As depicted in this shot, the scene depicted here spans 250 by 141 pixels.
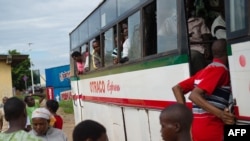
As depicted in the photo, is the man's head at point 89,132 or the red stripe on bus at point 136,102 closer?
the man's head at point 89,132

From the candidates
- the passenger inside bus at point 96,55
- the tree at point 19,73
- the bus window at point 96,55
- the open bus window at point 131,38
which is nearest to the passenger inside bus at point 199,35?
the open bus window at point 131,38

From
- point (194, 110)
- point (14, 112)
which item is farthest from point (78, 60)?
point (14, 112)

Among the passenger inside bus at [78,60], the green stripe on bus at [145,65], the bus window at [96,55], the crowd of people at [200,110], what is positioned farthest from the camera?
the passenger inside bus at [78,60]

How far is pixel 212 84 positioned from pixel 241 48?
1.30ft

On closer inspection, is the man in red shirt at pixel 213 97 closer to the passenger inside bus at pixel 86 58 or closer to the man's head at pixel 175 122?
the man's head at pixel 175 122

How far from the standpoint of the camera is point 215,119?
4.22 metres

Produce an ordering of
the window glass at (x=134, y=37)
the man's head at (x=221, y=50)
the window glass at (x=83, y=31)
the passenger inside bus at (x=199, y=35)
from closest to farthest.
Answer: the man's head at (x=221, y=50) < the passenger inside bus at (x=199, y=35) < the window glass at (x=134, y=37) < the window glass at (x=83, y=31)

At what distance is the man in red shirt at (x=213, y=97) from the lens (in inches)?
A: 163

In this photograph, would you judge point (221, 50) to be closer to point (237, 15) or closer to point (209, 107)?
point (237, 15)

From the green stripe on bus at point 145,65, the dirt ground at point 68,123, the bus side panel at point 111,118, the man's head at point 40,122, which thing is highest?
the green stripe on bus at point 145,65

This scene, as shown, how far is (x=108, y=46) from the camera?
8742 mm

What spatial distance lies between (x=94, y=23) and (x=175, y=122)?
7363mm

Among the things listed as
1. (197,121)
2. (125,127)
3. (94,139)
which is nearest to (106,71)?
(125,127)

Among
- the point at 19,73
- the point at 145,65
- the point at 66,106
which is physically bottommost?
the point at 66,106
